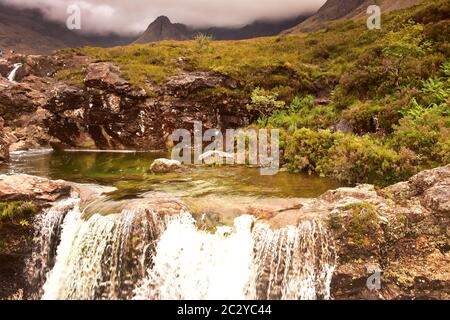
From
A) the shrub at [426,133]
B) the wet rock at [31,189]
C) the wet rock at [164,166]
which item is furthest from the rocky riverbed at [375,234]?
the wet rock at [164,166]

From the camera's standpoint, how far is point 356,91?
24.7 meters

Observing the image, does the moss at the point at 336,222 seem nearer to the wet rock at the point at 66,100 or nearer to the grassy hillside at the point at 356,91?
the grassy hillside at the point at 356,91

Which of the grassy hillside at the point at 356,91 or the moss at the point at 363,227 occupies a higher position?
the grassy hillside at the point at 356,91

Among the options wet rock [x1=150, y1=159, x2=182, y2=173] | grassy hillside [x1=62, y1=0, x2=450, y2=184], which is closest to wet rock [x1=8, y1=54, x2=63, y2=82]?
grassy hillside [x1=62, y1=0, x2=450, y2=184]

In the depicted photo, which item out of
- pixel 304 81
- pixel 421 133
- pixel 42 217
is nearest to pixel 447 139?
pixel 421 133

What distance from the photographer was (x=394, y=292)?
32.6 feet

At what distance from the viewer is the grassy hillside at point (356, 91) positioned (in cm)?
1576

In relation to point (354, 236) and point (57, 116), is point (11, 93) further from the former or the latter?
point (354, 236)

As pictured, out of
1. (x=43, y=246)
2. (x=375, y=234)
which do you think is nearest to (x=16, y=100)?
(x=43, y=246)

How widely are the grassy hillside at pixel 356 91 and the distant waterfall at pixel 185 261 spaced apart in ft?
22.2

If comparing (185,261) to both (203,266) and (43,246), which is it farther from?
(43,246)

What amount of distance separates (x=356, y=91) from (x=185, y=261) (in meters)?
18.7

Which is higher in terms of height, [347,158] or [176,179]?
[347,158]

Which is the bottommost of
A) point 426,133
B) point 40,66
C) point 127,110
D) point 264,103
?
point 426,133
